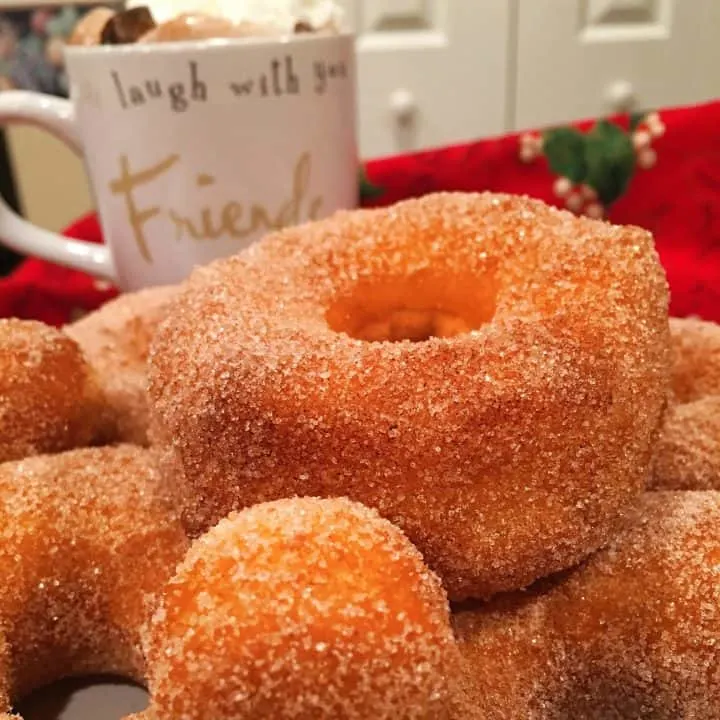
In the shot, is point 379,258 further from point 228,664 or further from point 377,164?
point 377,164

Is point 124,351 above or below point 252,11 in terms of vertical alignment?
below

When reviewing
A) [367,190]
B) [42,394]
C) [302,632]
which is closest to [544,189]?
[367,190]

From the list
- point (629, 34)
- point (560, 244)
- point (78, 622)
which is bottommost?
point (629, 34)

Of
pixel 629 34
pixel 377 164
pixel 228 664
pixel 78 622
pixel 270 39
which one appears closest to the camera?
pixel 228 664

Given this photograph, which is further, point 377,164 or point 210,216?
point 377,164

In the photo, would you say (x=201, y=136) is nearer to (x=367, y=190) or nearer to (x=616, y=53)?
(x=367, y=190)

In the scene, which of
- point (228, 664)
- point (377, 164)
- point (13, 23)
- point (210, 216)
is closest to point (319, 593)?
point (228, 664)
